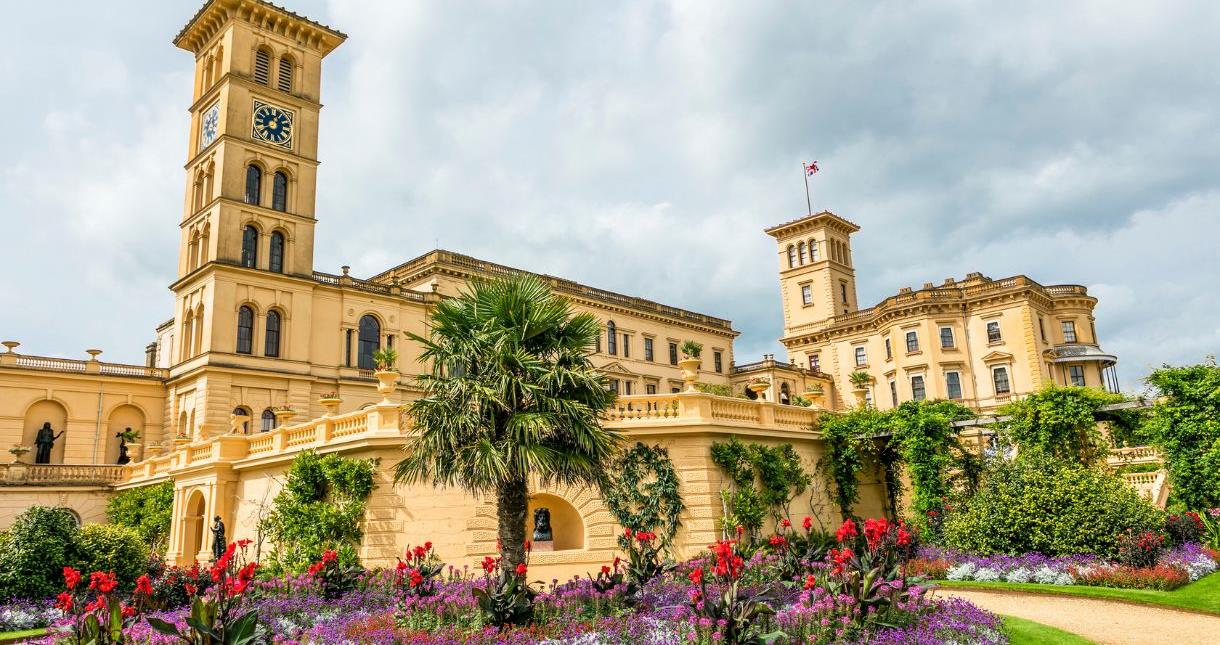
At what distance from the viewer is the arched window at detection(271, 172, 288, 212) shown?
143 feet

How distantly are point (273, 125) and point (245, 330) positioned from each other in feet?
39.2

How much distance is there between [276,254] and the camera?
43.0 meters

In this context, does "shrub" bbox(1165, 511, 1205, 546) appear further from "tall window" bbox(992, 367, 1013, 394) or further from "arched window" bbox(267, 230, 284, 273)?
"arched window" bbox(267, 230, 284, 273)

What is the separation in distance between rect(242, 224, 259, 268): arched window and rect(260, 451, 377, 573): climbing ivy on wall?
2230 centimetres

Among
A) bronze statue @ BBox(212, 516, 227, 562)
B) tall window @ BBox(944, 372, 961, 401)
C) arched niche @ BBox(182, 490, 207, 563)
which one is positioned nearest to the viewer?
bronze statue @ BBox(212, 516, 227, 562)

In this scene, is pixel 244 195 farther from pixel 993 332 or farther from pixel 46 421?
pixel 993 332

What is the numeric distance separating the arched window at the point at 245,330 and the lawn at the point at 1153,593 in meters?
34.6

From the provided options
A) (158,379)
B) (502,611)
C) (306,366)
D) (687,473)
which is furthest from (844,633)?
(158,379)

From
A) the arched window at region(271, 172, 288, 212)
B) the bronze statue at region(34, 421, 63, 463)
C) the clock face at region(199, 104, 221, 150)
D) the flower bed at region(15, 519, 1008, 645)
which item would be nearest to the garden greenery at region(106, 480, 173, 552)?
the bronze statue at region(34, 421, 63, 463)

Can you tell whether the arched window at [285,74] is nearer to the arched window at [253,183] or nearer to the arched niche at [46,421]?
the arched window at [253,183]

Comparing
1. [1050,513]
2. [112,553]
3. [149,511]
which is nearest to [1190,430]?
[1050,513]

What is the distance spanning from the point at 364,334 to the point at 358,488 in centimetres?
2618

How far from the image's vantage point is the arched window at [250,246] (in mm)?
41750

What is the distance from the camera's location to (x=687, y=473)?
2042cm
